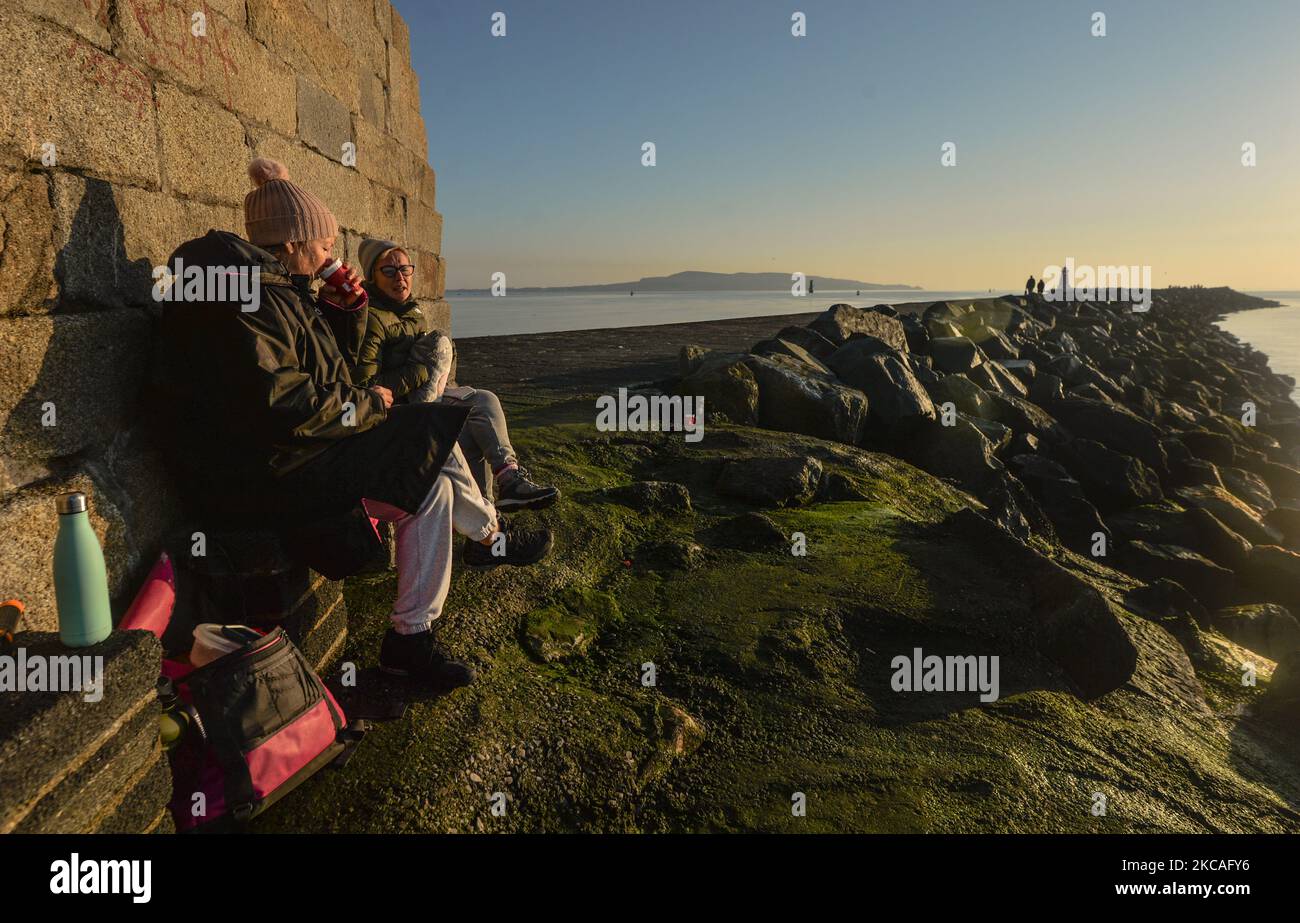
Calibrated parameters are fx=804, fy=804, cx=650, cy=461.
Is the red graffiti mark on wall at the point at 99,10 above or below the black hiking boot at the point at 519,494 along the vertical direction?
above

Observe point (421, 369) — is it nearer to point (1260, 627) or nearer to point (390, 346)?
point (390, 346)

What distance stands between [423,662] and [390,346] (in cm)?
170

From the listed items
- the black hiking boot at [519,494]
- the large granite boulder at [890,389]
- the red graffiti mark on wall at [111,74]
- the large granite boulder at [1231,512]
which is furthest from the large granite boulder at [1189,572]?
the red graffiti mark on wall at [111,74]

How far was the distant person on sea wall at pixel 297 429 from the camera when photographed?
103 inches

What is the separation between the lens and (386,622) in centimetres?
346

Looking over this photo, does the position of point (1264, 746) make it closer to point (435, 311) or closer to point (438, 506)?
point (438, 506)

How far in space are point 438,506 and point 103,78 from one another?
1.78m

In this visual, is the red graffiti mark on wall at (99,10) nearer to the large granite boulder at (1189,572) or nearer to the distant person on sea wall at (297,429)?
the distant person on sea wall at (297,429)

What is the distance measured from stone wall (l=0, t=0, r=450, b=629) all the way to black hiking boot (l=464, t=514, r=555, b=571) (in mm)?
1285

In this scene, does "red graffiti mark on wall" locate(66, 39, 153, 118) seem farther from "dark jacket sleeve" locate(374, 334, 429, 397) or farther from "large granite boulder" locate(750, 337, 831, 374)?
"large granite boulder" locate(750, 337, 831, 374)

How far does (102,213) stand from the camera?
2.61 meters

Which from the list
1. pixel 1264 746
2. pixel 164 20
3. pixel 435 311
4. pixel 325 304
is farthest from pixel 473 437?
pixel 1264 746

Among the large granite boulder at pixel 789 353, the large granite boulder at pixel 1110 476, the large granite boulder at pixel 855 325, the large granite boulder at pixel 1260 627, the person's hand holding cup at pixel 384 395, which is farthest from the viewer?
the large granite boulder at pixel 855 325

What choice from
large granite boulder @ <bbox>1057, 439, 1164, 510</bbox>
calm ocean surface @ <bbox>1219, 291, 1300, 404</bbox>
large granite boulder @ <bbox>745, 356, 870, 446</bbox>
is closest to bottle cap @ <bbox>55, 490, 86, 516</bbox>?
large granite boulder @ <bbox>745, 356, 870, 446</bbox>
